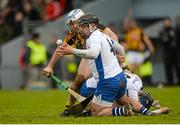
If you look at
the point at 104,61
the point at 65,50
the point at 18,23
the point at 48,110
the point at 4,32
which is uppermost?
the point at 18,23

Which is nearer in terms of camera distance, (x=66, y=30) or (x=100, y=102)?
(x=100, y=102)

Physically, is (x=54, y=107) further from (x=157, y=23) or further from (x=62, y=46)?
(x=157, y=23)

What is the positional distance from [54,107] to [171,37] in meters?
10.2

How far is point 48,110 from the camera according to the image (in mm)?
17453

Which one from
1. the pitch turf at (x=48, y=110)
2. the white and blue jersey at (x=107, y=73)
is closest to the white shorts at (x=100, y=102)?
the white and blue jersey at (x=107, y=73)

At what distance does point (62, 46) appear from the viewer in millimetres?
14484

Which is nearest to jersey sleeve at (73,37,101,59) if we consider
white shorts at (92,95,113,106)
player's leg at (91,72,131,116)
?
player's leg at (91,72,131,116)

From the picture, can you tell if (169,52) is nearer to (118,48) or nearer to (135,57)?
(135,57)

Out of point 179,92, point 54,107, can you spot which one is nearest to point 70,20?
point 54,107

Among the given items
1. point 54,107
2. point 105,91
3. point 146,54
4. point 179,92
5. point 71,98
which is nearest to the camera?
point 105,91

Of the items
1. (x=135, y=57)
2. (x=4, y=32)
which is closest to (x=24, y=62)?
(x=4, y=32)

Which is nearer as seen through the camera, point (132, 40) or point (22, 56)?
point (132, 40)

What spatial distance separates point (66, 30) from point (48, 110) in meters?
11.1

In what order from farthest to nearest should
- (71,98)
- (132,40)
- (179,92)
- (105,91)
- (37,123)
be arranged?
1. (132,40)
2. (179,92)
3. (71,98)
4. (105,91)
5. (37,123)
